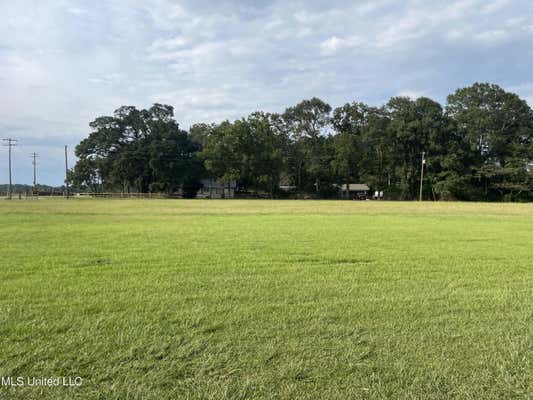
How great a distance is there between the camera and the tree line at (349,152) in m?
60.2

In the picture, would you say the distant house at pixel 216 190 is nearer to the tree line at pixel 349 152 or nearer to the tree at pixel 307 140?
the tree line at pixel 349 152

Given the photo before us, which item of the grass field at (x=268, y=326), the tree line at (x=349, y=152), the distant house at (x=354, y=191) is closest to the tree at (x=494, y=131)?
the tree line at (x=349, y=152)

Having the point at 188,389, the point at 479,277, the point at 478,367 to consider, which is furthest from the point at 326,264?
the point at 188,389

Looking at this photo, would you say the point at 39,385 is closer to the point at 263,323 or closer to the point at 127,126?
the point at 263,323

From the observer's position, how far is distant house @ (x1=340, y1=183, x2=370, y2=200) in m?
76.6

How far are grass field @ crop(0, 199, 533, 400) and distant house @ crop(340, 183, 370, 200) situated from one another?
229ft

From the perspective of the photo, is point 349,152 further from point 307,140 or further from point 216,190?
Result: point 216,190

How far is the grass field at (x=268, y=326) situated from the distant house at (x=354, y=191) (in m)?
69.8

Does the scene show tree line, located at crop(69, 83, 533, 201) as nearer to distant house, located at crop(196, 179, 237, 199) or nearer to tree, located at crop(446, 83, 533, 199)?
tree, located at crop(446, 83, 533, 199)

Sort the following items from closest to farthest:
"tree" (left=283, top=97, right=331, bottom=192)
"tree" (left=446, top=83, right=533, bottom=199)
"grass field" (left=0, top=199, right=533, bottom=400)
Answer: "grass field" (left=0, top=199, right=533, bottom=400), "tree" (left=446, top=83, right=533, bottom=199), "tree" (left=283, top=97, right=331, bottom=192)

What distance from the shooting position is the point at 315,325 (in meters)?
3.97

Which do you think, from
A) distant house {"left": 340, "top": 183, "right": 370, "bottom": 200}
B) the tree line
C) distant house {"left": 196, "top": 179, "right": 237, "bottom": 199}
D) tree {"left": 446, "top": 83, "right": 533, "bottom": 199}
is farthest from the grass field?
distant house {"left": 340, "top": 183, "right": 370, "bottom": 200}

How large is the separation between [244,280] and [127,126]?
65659 millimetres

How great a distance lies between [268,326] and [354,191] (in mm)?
80137
